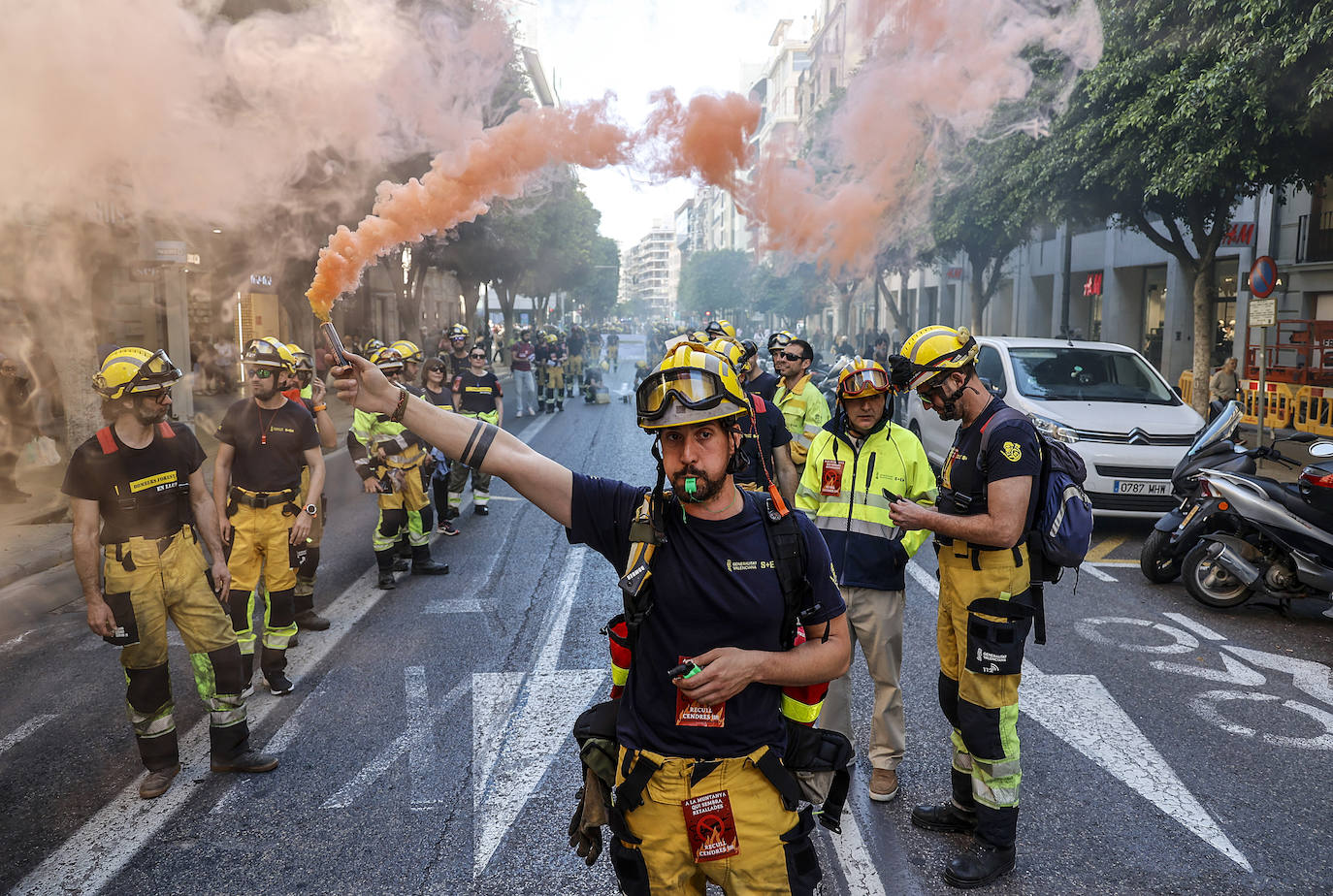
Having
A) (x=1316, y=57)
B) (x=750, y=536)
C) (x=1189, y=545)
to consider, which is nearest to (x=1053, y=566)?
(x=750, y=536)

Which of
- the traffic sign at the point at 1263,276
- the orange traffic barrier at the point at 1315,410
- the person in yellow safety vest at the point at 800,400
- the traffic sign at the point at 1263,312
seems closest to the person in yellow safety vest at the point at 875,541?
the person in yellow safety vest at the point at 800,400

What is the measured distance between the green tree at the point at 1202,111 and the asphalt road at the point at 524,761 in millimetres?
8183

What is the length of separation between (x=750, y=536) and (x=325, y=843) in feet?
8.79

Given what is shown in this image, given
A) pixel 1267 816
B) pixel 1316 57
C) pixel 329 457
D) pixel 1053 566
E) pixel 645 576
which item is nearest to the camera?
pixel 645 576

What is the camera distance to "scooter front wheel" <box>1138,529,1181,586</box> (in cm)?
813

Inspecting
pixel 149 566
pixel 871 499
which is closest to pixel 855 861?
pixel 871 499

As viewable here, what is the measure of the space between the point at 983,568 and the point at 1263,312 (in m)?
12.9

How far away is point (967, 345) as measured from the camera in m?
3.92

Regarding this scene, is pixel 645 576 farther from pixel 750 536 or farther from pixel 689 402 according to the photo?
pixel 689 402

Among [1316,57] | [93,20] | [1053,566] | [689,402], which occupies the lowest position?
[1053,566]

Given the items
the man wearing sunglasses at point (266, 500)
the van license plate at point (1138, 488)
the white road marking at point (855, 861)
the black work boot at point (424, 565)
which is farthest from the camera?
the van license plate at point (1138, 488)

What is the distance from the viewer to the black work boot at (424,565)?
8633 millimetres

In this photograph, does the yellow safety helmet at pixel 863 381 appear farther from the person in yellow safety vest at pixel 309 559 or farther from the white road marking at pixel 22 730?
the white road marking at pixel 22 730

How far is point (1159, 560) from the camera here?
26.8 ft
